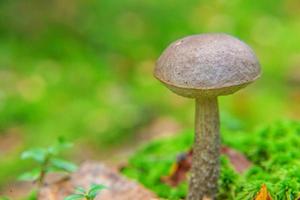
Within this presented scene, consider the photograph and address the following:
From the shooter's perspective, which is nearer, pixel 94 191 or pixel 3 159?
pixel 94 191

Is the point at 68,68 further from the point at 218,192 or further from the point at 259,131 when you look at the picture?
the point at 218,192

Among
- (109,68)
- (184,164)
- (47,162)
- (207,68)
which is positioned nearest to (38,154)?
(47,162)

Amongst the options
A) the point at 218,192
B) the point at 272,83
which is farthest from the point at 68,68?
the point at 218,192

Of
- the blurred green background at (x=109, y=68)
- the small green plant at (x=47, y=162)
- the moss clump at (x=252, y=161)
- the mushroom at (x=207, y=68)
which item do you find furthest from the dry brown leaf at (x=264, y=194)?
the blurred green background at (x=109, y=68)

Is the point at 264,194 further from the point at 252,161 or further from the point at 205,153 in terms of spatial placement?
the point at 252,161

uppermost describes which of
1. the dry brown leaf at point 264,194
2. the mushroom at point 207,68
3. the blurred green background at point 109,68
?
the blurred green background at point 109,68

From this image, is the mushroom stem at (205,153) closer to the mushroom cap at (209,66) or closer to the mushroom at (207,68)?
the mushroom at (207,68)
